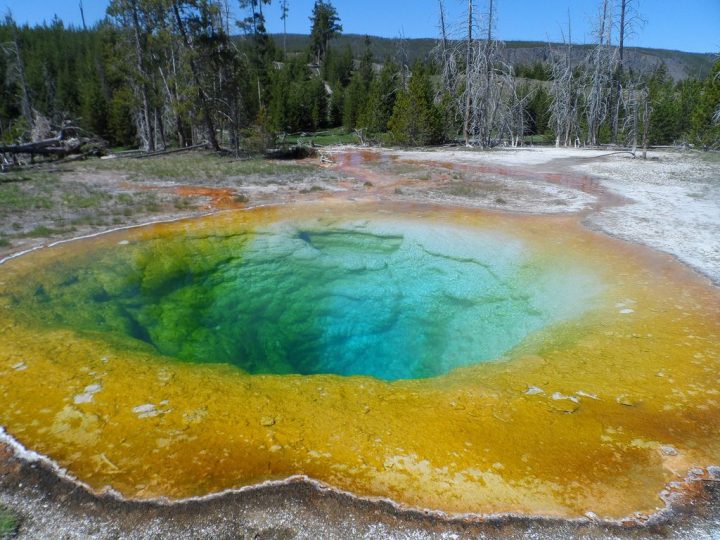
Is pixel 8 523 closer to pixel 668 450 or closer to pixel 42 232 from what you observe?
pixel 668 450

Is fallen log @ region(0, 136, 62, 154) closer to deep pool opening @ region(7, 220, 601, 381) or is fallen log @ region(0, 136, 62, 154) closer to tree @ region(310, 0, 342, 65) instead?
deep pool opening @ region(7, 220, 601, 381)

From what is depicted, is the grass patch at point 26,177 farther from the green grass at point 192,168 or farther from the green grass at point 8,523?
the green grass at point 8,523

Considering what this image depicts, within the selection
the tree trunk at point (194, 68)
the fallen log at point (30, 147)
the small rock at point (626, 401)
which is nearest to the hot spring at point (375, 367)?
the small rock at point (626, 401)

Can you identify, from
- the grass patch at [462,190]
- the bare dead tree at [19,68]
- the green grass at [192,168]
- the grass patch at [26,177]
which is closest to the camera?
the grass patch at [462,190]

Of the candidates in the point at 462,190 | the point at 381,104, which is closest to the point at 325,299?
the point at 462,190

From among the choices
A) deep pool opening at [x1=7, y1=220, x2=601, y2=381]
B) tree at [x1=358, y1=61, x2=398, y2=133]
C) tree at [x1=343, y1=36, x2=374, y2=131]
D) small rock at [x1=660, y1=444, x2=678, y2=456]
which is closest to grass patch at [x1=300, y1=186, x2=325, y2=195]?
deep pool opening at [x1=7, y1=220, x2=601, y2=381]

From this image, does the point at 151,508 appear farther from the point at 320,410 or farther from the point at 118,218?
the point at 118,218
